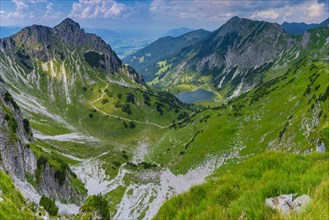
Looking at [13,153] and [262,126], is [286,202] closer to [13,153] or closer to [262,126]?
[13,153]

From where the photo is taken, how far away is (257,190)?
660 centimetres

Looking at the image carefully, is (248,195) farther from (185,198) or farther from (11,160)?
(11,160)

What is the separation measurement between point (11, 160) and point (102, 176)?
9677 centimetres

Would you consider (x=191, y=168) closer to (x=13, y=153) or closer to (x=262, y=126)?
(x=262, y=126)

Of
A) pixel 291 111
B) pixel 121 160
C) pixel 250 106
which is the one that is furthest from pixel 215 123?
pixel 121 160

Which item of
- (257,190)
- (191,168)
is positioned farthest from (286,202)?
(191,168)

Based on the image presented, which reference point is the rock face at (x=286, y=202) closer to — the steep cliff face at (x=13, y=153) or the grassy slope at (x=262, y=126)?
the steep cliff face at (x=13, y=153)

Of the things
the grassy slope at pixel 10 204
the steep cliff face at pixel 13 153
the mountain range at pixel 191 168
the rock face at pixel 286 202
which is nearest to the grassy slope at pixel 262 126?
the mountain range at pixel 191 168

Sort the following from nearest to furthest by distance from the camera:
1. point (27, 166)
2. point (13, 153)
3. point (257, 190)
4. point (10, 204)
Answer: point (257, 190) → point (10, 204) → point (13, 153) → point (27, 166)

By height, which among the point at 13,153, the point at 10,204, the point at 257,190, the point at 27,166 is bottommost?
the point at 27,166

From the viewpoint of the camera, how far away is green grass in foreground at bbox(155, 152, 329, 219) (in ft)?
18.0

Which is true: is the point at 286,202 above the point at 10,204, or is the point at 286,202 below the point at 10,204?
above

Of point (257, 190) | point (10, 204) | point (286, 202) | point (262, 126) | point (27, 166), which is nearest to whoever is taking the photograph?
point (286, 202)

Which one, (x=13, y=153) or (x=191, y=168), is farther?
(x=191, y=168)
